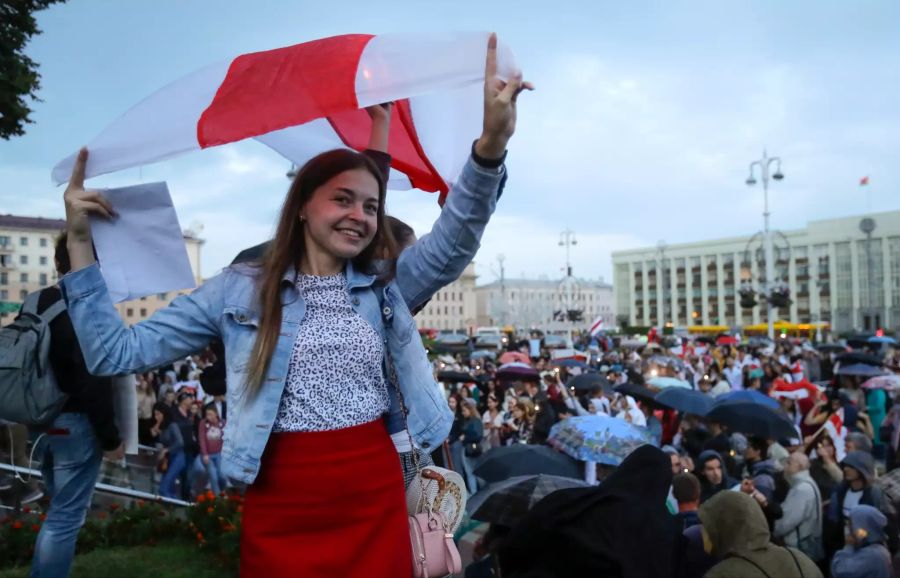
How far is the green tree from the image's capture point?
7.26 metres

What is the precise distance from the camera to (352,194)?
207cm

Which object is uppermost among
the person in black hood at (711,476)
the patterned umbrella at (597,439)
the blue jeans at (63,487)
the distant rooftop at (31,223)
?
the distant rooftop at (31,223)

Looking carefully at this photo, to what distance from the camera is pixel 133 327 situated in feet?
6.73

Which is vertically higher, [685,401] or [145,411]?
[685,401]

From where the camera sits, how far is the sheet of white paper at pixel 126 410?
318cm

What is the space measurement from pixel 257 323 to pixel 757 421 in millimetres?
7734

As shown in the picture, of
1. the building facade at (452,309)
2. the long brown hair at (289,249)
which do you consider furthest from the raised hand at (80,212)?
the building facade at (452,309)

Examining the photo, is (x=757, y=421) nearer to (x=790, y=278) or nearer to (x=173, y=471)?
(x=173, y=471)

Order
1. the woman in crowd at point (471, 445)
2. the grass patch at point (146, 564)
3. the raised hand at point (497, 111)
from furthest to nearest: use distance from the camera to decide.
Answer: the woman in crowd at point (471, 445) → the grass patch at point (146, 564) → the raised hand at point (497, 111)

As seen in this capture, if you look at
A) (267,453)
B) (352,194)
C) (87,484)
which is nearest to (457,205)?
(352,194)

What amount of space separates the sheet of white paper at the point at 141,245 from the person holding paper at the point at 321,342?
3.7 inches

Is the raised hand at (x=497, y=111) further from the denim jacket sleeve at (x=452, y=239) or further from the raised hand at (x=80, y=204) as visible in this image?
the raised hand at (x=80, y=204)

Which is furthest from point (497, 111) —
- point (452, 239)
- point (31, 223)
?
point (31, 223)

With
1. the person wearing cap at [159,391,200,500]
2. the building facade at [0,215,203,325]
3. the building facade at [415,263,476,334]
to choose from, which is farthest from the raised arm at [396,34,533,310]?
the building facade at [415,263,476,334]
